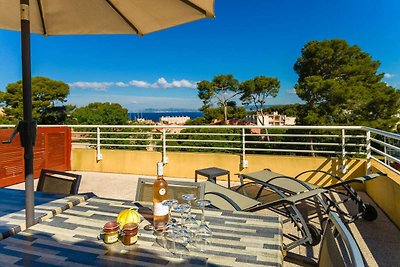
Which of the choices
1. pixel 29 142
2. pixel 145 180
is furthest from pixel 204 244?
pixel 29 142

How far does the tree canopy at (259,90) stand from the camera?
30.6m

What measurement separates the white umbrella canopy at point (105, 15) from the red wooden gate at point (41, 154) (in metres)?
2.68

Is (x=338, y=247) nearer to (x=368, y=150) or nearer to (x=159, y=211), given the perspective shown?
(x=159, y=211)

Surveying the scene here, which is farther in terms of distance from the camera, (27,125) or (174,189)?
(174,189)

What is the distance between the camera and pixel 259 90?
30969 millimetres

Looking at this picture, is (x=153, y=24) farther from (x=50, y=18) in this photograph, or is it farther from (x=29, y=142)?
(x=29, y=142)

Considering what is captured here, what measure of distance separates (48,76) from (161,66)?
16.7m

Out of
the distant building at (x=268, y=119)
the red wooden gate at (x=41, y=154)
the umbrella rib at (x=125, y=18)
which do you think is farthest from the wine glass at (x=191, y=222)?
the distant building at (x=268, y=119)

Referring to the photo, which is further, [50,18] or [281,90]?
[281,90]

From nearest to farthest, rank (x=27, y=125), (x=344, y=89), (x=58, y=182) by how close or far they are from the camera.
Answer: (x=27, y=125)
(x=58, y=182)
(x=344, y=89)

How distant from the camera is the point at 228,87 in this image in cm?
3200

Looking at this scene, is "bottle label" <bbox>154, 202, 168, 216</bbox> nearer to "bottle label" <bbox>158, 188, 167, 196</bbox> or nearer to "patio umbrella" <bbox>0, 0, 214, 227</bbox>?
"bottle label" <bbox>158, 188, 167, 196</bbox>

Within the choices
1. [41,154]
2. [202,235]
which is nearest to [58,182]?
[202,235]

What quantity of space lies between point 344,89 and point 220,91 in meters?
16.6
